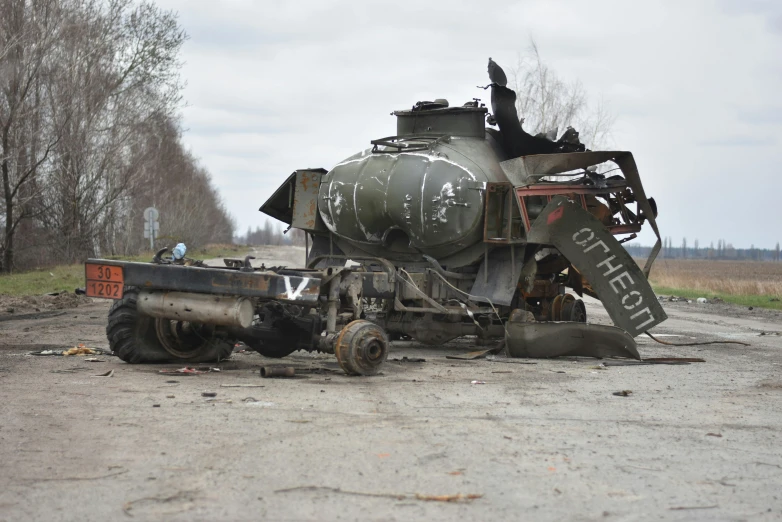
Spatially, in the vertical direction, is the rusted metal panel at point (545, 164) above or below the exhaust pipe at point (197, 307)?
above

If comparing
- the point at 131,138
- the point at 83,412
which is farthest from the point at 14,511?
the point at 131,138

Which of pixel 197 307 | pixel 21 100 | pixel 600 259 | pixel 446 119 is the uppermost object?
pixel 21 100

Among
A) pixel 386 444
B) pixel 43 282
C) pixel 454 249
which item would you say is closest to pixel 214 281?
pixel 386 444

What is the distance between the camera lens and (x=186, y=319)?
8.77 metres

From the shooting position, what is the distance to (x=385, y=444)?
5871mm

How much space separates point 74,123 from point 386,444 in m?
30.0

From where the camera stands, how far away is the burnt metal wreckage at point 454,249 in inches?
381

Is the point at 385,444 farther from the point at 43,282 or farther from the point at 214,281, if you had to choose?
the point at 43,282

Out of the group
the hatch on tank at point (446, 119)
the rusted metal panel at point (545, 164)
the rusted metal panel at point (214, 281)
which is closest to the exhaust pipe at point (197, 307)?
the rusted metal panel at point (214, 281)

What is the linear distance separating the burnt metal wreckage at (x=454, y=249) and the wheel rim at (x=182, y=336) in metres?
0.01

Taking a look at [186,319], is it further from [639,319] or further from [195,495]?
[639,319]

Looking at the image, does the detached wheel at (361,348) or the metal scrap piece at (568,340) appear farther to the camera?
the metal scrap piece at (568,340)

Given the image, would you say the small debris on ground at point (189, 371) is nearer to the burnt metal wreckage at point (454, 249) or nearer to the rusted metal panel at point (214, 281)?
the burnt metal wreckage at point (454, 249)

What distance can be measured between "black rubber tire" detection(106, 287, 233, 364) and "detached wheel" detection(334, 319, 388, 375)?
1.81m
